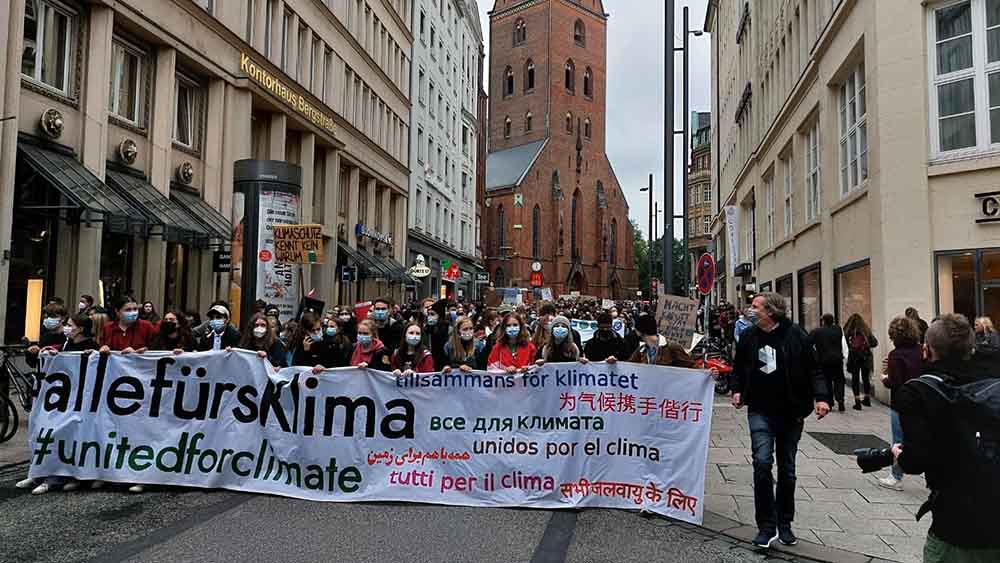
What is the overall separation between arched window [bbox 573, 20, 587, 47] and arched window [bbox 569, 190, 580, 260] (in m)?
17.6

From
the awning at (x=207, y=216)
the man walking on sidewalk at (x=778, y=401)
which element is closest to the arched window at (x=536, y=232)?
the awning at (x=207, y=216)

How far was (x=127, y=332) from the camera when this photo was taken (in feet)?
27.9

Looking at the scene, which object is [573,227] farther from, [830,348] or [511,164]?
[830,348]

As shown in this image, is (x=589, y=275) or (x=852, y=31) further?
(x=589, y=275)

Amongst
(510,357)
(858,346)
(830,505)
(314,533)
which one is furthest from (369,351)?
(858,346)

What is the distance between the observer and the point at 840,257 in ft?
54.8

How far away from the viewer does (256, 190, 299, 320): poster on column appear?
16766 millimetres

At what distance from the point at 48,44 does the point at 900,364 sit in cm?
1613

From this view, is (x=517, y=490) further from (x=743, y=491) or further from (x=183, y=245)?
(x=183, y=245)

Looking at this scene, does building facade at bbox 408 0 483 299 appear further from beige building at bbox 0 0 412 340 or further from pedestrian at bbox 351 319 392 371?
pedestrian at bbox 351 319 392 371

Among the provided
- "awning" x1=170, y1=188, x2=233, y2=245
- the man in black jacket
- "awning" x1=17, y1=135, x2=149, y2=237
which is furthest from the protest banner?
"awning" x1=170, y1=188, x2=233, y2=245

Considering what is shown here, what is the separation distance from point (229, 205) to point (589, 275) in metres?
64.9

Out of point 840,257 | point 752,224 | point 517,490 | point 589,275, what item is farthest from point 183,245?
point 589,275

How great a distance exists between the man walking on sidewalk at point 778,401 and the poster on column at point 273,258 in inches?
524
